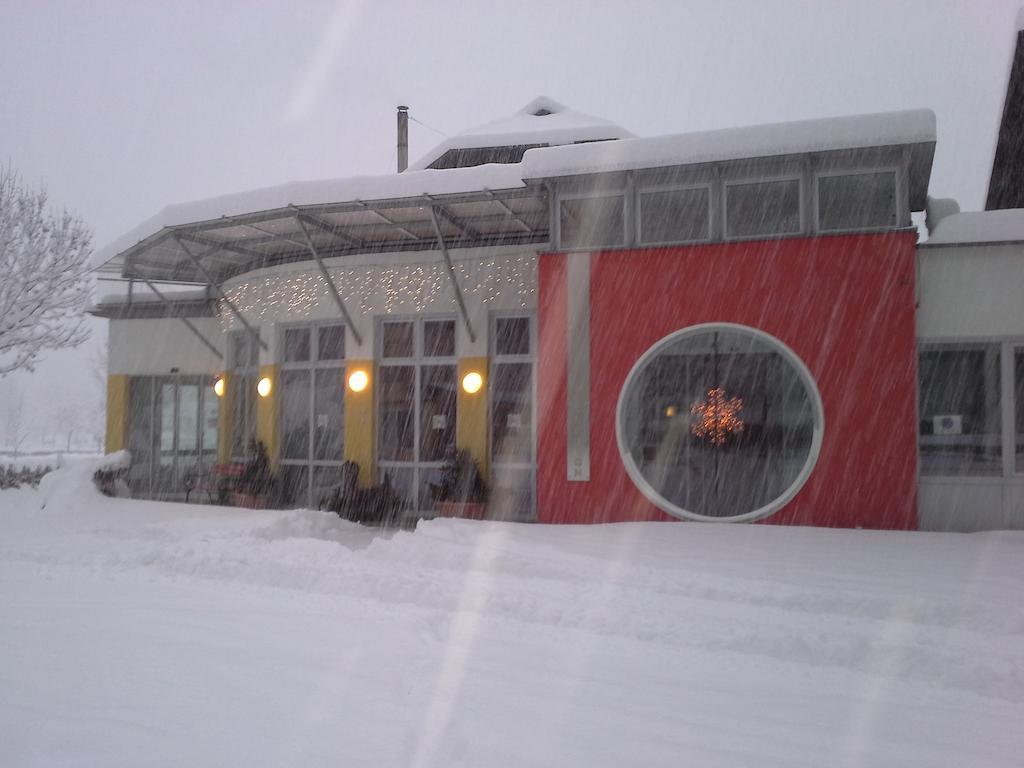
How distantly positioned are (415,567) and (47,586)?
290 cm

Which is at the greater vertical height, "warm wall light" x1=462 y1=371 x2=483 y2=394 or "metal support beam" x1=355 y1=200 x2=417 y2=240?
"metal support beam" x1=355 y1=200 x2=417 y2=240

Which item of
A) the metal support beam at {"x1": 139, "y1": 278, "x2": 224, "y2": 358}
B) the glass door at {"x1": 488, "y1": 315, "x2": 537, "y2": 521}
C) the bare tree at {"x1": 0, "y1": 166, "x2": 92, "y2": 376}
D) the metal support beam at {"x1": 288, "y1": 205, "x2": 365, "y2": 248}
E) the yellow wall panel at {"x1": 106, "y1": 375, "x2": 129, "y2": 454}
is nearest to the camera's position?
the metal support beam at {"x1": 288, "y1": 205, "x2": 365, "y2": 248}

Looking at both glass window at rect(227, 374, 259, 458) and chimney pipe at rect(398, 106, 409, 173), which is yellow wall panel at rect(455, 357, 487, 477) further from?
chimney pipe at rect(398, 106, 409, 173)

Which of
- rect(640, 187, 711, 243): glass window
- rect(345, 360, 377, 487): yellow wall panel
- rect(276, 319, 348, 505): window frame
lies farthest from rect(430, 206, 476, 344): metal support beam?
rect(640, 187, 711, 243): glass window

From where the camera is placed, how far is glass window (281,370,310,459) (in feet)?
41.2

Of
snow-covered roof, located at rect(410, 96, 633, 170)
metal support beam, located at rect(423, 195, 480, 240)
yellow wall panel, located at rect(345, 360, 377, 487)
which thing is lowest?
yellow wall panel, located at rect(345, 360, 377, 487)

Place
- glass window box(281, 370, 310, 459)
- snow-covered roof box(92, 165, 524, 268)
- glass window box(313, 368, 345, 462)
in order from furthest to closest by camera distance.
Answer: glass window box(281, 370, 310, 459), glass window box(313, 368, 345, 462), snow-covered roof box(92, 165, 524, 268)

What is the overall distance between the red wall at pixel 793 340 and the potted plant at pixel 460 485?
1783 millimetres

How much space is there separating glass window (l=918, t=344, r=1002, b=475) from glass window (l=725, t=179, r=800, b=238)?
7.18ft

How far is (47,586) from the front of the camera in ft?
20.0

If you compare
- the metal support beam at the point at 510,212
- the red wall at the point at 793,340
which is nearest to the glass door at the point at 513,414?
the metal support beam at the point at 510,212

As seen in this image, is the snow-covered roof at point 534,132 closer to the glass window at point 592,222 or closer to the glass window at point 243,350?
the glass window at point 243,350

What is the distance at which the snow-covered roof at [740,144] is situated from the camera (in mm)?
8070

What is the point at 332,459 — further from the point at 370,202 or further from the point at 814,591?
the point at 814,591
